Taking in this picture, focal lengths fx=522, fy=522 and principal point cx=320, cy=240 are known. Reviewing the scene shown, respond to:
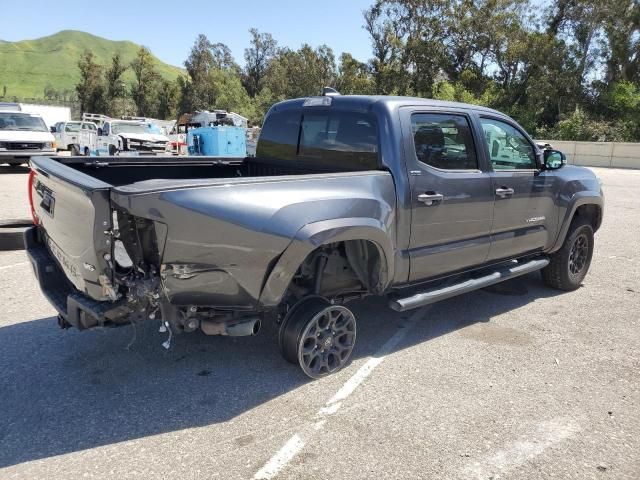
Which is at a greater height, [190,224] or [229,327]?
[190,224]

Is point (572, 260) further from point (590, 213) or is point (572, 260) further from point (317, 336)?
point (317, 336)

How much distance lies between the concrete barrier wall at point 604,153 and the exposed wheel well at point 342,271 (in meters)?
26.4

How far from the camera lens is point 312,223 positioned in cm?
321

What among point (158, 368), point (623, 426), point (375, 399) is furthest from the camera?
point (158, 368)

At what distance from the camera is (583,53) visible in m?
36.9

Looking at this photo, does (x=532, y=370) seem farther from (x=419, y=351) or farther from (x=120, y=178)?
(x=120, y=178)

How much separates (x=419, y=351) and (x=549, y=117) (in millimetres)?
37424

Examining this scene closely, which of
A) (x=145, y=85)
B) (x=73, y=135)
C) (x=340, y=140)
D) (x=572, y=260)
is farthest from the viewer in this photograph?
(x=145, y=85)

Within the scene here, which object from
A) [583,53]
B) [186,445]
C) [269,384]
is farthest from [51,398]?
[583,53]

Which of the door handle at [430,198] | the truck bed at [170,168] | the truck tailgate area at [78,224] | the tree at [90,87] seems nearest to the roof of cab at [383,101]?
the truck bed at [170,168]

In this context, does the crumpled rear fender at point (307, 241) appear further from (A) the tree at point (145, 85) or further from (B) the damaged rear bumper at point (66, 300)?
(A) the tree at point (145, 85)

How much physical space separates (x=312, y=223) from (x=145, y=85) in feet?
202

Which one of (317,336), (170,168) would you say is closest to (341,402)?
(317,336)

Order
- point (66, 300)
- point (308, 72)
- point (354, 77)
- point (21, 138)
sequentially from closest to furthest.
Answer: point (66, 300)
point (21, 138)
point (354, 77)
point (308, 72)
